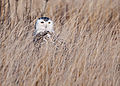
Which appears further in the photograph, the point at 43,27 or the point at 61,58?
the point at 43,27

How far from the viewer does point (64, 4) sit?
4.23 meters

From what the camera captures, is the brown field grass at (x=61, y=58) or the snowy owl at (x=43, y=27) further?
the snowy owl at (x=43, y=27)

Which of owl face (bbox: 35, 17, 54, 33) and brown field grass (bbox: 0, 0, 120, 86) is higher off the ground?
owl face (bbox: 35, 17, 54, 33)

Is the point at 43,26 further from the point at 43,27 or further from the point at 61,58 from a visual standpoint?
the point at 61,58

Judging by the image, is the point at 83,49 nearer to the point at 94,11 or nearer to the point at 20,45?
the point at 20,45

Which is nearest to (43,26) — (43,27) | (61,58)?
(43,27)

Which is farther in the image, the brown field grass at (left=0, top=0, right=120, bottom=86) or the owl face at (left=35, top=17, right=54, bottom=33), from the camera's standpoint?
the owl face at (left=35, top=17, right=54, bottom=33)

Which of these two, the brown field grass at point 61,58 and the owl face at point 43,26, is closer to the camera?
the brown field grass at point 61,58

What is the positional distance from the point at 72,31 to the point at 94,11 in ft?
3.66

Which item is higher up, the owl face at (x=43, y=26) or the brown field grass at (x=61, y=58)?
the owl face at (x=43, y=26)

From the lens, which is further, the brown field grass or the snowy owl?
the snowy owl

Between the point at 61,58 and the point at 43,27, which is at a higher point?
the point at 43,27

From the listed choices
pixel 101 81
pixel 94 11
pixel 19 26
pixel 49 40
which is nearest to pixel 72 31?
pixel 49 40

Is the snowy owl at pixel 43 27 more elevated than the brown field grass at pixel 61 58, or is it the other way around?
the snowy owl at pixel 43 27
